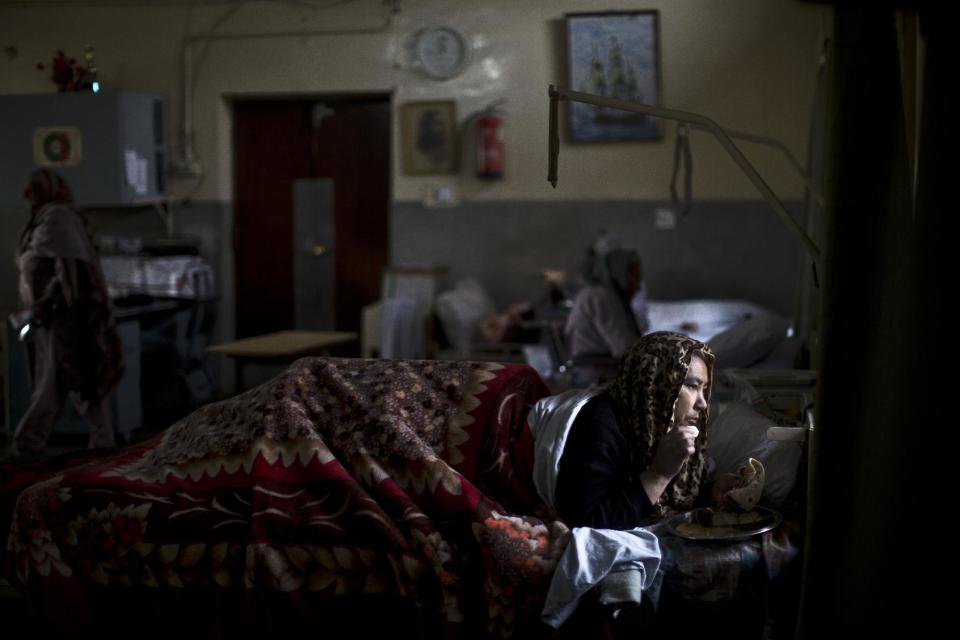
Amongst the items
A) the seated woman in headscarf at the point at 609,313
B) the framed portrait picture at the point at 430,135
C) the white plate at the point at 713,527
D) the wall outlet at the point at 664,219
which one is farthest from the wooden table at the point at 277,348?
the white plate at the point at 713,527

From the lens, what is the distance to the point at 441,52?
6535 millimetres

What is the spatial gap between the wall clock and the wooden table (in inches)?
83.3

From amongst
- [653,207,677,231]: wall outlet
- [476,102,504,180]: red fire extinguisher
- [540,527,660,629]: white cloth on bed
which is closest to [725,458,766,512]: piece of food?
[540,527,660,629]: white cloth on bed

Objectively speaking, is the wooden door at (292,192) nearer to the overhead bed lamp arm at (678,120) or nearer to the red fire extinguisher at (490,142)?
the red fire extinguisher at (490,142)

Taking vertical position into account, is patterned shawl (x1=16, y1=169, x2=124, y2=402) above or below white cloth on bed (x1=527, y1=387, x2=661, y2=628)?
above

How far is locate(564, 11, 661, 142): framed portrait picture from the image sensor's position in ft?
20.6

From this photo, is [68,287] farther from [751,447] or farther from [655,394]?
[751,447]

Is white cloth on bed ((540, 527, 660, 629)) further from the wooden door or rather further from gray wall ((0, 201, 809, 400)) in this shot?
the wooden door

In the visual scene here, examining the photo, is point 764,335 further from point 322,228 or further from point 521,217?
point 322,228

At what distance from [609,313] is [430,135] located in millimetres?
2410

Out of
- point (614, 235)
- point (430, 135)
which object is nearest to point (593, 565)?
point (614, 235)

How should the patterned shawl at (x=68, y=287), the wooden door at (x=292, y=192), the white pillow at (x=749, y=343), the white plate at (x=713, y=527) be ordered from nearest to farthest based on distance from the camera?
the white plate at (x=713, y=527), the white pillow at (x=749, y=343), the patterned shawl at (x=68, y=287), the wooden door at (x=292, y=192)

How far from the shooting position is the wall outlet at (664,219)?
21.1 feet

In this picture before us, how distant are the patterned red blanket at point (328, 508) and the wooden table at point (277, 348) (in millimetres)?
2084
